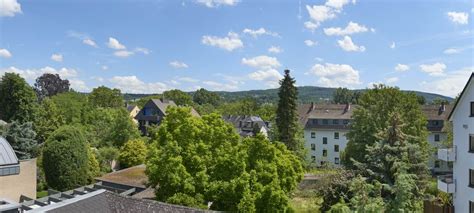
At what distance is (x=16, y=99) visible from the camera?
42.6m

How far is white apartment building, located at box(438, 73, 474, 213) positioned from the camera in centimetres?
1945

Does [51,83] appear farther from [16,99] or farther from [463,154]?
[463,154]

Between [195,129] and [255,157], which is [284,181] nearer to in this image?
[255,157]

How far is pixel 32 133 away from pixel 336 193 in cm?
2630

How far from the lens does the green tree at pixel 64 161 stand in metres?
28.3

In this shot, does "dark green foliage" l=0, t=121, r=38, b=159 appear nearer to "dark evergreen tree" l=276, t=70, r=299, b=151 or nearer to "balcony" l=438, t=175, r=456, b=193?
"dark evergreen tree" l=276, t=70, r=299, b=151

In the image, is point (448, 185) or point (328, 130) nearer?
point (448, 185)

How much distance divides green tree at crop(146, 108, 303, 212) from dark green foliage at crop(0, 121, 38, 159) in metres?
20.1

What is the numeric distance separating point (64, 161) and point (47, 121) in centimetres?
1524

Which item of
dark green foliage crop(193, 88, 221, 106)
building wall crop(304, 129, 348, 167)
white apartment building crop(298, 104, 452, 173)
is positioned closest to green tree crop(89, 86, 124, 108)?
white apartment building crop(298, 104, 452, 173)

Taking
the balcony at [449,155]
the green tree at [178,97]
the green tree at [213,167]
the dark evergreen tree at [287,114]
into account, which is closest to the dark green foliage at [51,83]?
the green tree at [178,97]

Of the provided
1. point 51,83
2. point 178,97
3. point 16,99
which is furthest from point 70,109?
point 178,97

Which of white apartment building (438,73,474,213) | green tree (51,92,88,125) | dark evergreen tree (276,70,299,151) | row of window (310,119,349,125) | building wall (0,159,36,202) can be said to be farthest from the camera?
row of window (310,119,349,125)

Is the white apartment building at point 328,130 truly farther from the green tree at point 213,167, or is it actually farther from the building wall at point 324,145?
the green tree at point 213,167
